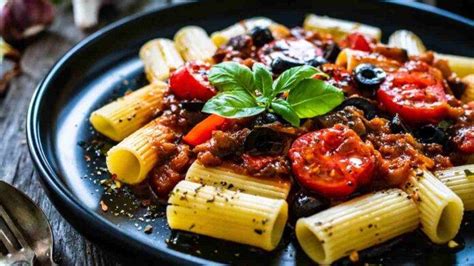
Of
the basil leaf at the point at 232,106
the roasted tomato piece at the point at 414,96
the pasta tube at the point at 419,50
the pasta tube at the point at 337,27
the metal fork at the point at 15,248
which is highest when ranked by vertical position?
the basil leaf at the point at 232,106

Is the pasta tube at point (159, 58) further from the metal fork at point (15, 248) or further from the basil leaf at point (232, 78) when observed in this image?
the metal fork at point (15, 248)

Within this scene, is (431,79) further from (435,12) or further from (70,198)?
(70,198)

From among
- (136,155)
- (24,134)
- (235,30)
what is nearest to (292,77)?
(136,155)

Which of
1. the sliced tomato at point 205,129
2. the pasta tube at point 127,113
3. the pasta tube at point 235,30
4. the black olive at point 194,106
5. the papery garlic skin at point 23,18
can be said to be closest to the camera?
the sliced tomato at point 205,129

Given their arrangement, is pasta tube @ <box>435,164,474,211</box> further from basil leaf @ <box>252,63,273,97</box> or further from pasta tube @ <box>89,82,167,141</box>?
pasta tube @ <box>89,82,167,141</box>

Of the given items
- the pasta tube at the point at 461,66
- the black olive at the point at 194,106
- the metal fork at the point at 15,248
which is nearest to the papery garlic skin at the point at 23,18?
the black olive at the point at 194,106

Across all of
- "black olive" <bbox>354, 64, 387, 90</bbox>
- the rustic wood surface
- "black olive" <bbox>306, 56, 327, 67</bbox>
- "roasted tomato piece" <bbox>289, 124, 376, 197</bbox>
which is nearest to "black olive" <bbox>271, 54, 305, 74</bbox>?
"black olive" <bbox>306, 56, 327, 67</bbox>

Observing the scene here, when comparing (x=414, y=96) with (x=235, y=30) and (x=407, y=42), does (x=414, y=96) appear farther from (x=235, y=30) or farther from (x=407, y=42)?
(x=235, y=30)
